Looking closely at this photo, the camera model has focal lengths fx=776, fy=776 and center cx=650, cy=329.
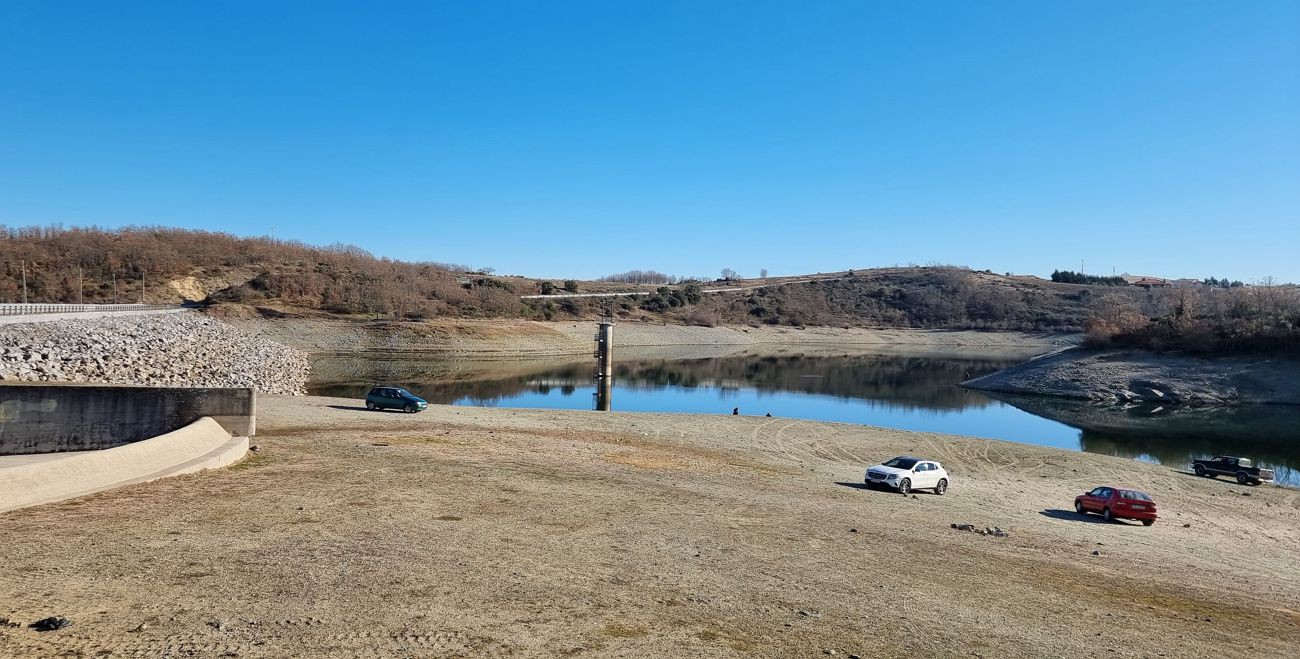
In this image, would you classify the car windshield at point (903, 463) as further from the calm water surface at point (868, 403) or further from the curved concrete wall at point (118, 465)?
the calm water surface at point (868, 403)

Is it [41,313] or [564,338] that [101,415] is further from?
[564,338]

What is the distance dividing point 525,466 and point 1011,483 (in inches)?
744

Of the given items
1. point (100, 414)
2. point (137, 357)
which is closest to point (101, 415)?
point (100, 414)

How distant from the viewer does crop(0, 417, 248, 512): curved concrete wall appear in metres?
13.8

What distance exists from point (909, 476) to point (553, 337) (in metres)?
89.8

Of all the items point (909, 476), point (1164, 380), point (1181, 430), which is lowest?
point (1181, 430)

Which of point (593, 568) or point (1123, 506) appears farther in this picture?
point (1123, 506)

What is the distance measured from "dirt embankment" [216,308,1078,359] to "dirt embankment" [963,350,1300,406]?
5798 centimetres

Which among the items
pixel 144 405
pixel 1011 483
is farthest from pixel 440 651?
pixel 1011 483

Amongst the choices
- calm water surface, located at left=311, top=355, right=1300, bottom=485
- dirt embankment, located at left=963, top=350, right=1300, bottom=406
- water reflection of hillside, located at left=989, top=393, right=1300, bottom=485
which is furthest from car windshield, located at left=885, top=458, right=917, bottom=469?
dirt embankment, located at left=963, top=350, right=1300, bottom=406

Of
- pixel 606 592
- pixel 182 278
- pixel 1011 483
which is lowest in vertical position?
pixel 1011 483

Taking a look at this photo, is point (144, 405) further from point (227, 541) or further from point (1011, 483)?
point (1011, 483)

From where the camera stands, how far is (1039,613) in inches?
467

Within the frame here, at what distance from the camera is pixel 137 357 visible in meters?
49.0
